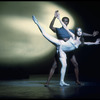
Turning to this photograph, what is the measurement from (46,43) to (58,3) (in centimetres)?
107

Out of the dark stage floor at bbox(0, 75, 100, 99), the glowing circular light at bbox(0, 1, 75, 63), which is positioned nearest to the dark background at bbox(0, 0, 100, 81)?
the glowing circular light at bbox(0, 1, 75, 63)

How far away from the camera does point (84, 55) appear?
683 centimetres

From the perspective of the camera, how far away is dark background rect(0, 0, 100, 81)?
21.4 ft

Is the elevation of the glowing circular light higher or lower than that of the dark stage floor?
higher

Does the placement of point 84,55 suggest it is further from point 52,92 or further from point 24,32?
point 52,92

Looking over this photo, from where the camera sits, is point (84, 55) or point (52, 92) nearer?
point (52, 92)

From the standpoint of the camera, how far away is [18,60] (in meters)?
6.77

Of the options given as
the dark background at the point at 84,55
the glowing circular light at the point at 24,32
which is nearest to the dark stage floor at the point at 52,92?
the dark background at the point at 84,55

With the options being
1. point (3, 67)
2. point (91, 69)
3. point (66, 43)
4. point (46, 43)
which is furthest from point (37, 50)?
point (66, 43)

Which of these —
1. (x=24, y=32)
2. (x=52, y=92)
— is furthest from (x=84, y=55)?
(x=52, y=92)

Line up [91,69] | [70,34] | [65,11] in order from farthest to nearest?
1. [91,69]
2. [65,11]
3. [70,34]

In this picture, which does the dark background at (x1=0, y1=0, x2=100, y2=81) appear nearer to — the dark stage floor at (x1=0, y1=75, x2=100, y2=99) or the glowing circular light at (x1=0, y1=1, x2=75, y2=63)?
the glowing circular light at (x1=0, y1=1, x2=75, y2=63)

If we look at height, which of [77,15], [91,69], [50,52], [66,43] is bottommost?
[91,69]

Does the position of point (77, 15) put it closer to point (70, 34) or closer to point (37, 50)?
point (37, 50)
